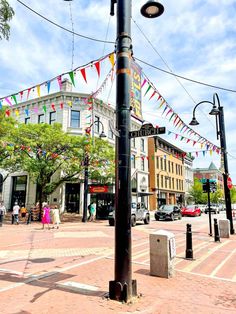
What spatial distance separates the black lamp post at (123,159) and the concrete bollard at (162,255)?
5.38 feet

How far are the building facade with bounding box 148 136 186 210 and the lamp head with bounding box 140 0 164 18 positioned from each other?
118 ft

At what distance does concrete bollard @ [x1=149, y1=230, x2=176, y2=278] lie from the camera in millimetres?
6406

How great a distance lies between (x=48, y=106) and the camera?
3105 cm

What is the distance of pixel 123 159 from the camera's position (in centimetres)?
501

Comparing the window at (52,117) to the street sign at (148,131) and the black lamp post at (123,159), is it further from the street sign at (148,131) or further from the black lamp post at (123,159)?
the street sign at (148,131)

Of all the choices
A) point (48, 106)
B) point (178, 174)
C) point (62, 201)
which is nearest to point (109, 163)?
point (62, 201)

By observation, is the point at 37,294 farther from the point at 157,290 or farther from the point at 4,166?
the point at 4,166

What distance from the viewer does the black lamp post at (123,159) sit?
Result: 475cm

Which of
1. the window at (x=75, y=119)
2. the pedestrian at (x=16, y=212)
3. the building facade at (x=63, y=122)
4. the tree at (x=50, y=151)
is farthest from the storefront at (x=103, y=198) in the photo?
the window at (x=75, y=119)

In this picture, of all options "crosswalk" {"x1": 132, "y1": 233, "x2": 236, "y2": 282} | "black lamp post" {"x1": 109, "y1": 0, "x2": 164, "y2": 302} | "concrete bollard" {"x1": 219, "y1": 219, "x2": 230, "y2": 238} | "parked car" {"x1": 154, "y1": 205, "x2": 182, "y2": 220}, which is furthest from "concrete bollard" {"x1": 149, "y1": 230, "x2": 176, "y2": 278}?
"parked car" {"x1": 154, "y1": 205, "x2": 182, "y2": 220}

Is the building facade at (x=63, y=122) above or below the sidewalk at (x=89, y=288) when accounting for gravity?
above

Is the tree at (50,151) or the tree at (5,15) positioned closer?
the tree at (5,15)

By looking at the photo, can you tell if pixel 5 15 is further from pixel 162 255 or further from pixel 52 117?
pixel 52 117

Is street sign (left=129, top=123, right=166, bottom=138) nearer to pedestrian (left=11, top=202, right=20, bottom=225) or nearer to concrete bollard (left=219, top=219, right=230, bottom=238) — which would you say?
concrete bollard (left=219, top=219, right=230, bottom=238)
